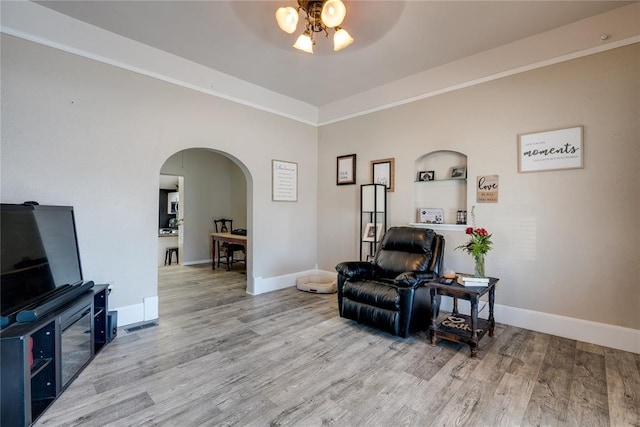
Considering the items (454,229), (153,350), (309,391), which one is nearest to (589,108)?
(454,229)

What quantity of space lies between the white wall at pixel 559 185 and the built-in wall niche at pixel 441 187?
6.4 inches

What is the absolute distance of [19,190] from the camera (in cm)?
254

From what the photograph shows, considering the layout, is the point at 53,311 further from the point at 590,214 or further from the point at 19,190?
the point at 590,214

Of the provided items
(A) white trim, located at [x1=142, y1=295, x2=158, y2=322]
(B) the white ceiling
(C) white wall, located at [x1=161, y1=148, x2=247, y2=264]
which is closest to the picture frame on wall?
(B) the white ceiling

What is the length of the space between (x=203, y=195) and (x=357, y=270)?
5.16 meters

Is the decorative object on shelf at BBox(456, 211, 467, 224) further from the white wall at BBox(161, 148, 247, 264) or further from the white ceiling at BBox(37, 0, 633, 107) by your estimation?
the white wall at BBox(161, 148, 247, 264)

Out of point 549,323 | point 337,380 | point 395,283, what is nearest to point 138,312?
point 337,380

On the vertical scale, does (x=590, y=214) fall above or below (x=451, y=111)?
below

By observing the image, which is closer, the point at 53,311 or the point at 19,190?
the point at 53,311

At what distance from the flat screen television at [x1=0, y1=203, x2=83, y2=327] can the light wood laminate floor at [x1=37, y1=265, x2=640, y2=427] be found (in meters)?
0.70

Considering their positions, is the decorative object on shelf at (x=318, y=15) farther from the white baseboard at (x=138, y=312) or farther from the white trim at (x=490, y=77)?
the white baseboard at (x=138, y=312)

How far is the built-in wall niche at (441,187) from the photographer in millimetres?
3688

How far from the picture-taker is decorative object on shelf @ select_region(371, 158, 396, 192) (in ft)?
13.8

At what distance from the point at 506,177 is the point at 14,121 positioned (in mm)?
4821
